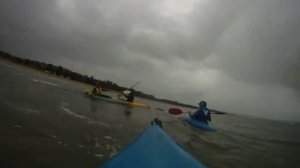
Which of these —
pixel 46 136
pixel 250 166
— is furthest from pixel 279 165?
pixel 46 136

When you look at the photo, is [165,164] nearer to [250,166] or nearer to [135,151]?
[135,151]

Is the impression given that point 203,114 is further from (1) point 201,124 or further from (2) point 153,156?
(2) point 153,156

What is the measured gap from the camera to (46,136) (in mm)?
11703

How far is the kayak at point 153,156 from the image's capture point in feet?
12.8

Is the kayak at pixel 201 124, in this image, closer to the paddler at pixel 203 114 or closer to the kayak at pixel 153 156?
the paddler at pixel 203 114

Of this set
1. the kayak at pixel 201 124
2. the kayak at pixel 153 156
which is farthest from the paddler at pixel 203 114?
the kayak at pixel 153 156

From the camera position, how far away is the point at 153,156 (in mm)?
3977

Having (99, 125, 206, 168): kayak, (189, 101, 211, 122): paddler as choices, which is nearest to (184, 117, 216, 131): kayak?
(189, 101, 211, 122): paddler

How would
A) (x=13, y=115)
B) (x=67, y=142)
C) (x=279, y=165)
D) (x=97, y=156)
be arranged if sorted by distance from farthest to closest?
1. (x=279, y=165)
2. (x=13, y=115)
3. (x=67, y=142)
4. (x=97, y=156)

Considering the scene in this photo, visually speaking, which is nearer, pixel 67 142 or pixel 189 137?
pixel 67 142

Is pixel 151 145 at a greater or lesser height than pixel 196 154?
greater

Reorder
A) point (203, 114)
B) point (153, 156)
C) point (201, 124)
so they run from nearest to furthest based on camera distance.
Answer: point (153, 156), point (201, 124), point (203, 114)

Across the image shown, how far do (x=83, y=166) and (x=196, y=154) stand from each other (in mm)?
7050

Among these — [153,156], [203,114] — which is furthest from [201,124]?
[153,156]
